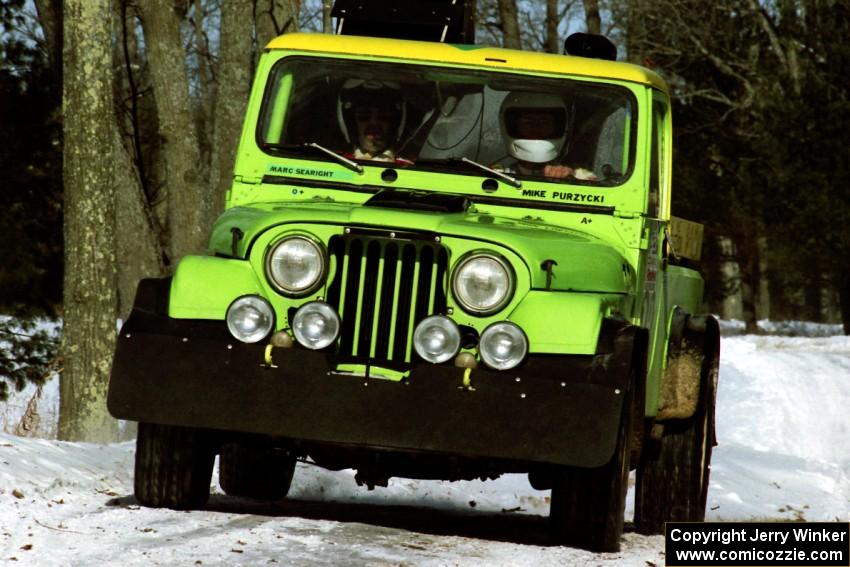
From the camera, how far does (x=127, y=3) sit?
17.0 meters

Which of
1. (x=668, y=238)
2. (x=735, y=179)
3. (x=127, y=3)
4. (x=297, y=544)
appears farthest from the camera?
(x=735, y=179)

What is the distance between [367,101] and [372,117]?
0.33ft

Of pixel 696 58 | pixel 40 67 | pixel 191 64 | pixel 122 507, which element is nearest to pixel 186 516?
pixel 122 507

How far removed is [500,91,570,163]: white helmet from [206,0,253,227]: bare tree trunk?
22.7 ft

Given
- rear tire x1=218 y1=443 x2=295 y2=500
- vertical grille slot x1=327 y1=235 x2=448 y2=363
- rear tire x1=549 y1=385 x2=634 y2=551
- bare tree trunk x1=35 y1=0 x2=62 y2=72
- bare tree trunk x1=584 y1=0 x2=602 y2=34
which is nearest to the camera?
vertical grille slot x1=327 y1=235 x2=448 y2=363

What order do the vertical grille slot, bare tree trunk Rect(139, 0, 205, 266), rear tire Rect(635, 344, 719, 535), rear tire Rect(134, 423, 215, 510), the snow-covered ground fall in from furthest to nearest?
bare tree trunk Rect(139, 0, 205, 266)
rear tire Rect(635, 344, 719, 535)
rear tire Rect(134, 423, 215, 510)
the vertical grille slot
the snow-covered ground

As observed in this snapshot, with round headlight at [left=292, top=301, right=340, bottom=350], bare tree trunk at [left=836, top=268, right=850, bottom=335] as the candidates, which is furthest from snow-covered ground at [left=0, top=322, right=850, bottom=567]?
bare tree trunk at [left=836, top=268, right=850, bottom=335]

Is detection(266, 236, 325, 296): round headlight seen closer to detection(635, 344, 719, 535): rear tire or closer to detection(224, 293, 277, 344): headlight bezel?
detection(224, 293, 277, 344): headlight bezel

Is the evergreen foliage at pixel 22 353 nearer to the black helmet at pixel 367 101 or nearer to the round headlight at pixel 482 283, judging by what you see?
the black helmet at pixel 367 101

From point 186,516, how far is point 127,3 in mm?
10422

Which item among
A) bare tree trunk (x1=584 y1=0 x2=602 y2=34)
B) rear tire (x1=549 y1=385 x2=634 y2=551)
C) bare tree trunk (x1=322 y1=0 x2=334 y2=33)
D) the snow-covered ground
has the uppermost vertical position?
bare tree trunk (x1=584 y1=0 x2=602 y2=34)

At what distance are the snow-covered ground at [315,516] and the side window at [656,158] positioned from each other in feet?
5.68

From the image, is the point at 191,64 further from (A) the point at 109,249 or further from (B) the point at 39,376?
(A) the point at 109,249

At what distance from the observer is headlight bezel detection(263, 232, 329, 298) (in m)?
7.14
